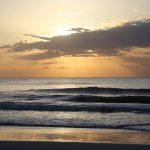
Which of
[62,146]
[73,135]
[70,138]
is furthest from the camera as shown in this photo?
[73,135]

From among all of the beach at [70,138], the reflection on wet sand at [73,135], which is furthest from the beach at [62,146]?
the reflection on wet sand at [73,135]

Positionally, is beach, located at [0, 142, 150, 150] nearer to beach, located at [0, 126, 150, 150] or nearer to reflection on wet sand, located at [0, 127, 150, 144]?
beach, located at [0, 126, 150, 150]

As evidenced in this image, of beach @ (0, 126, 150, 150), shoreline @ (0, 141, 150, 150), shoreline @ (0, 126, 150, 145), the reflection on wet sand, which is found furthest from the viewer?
the reflection on wet sand

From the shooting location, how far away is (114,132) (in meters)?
14.4

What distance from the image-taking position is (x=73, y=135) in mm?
13625

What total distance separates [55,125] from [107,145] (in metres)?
6.06

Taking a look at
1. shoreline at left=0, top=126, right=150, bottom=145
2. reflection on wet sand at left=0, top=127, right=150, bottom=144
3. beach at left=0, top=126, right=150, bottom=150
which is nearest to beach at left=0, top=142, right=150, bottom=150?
beach at left=0, top=126, right=150, bottom=150

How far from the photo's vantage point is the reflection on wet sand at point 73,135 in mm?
12475

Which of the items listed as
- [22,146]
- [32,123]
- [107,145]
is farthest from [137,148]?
[32,123]

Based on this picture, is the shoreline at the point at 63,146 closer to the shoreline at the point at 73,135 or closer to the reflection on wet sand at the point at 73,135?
the shoreline at the point at 73,135

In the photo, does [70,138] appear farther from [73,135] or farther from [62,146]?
[62,146]

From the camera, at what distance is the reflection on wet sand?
12475 millimetres

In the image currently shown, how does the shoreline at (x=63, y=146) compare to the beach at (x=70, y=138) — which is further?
the beach at (x=70, y=138)

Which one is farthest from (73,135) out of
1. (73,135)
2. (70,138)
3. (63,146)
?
(63,146)
